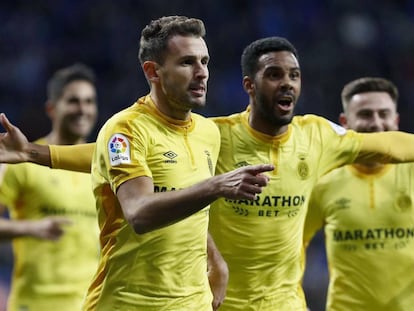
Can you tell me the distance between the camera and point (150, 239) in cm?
475

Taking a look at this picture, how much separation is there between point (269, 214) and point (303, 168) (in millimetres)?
341

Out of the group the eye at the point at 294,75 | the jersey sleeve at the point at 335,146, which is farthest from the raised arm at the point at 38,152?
the jersey sleeve at the point at 335,146

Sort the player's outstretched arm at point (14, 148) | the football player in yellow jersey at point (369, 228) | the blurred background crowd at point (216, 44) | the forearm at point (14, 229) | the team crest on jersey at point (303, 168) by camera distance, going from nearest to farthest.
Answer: the player's outstretched arm at point (14, 148), the team crest on jersey at point (303, 168), the forearm at point (14, 229), the football player in yellow jersey at point (369, 228), the blurred background crowd at point (216, 44)

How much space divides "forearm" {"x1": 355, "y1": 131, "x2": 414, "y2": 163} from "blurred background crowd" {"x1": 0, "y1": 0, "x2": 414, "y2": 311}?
6.66m

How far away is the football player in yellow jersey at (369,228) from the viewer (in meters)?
6.29

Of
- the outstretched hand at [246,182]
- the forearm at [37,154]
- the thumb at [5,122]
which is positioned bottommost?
the outstretched hand at [246,182]

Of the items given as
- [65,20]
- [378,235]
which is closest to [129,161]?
[378,235]

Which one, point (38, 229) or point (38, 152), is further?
point (38, 229)

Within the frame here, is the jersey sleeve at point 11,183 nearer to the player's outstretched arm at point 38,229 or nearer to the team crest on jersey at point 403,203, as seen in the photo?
the player's outstretched arm at point 38,229

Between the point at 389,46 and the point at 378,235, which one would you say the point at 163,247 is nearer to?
the point at 378,235

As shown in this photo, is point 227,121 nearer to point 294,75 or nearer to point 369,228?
point 294,75

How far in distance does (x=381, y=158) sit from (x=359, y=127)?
2.96ft

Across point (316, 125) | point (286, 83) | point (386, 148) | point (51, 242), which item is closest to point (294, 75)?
point (286, 83)

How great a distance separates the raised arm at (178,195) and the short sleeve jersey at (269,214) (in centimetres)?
127
